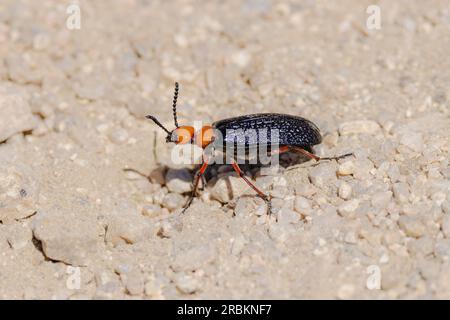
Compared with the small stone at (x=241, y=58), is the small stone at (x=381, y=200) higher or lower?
lower

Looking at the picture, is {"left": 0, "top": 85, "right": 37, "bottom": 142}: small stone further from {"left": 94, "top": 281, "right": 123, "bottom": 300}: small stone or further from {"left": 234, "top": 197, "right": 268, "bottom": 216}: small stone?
{"left": 234, "top": 197, "right": 268, "bottom": 216}: small stone

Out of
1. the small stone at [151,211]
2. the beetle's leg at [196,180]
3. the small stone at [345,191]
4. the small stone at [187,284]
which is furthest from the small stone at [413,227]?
the small stone at [151,211]

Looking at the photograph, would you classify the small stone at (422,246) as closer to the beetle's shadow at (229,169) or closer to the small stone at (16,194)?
the beetle's shadow at (229,169)

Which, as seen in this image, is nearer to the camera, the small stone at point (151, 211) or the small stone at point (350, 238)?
the small stone at point (350, 238)

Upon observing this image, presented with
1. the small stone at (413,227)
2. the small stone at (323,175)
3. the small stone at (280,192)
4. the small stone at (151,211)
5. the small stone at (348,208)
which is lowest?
the small stone at (413,227)

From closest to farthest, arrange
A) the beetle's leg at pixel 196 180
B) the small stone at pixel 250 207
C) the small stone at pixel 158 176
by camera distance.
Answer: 1. the small stone at pixel 250 207
2. the beetle's leg at pixel 196 180
3. the small stone at pixel 158 176

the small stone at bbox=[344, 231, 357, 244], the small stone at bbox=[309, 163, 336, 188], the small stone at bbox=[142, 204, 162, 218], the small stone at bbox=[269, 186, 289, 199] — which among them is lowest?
the small stone at bbox=[344, 231, 357, 244]

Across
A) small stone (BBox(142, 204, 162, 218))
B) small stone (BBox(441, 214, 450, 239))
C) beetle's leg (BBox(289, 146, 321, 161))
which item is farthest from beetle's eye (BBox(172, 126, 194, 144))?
small stone (BBox(441, 214, 450, 239))
